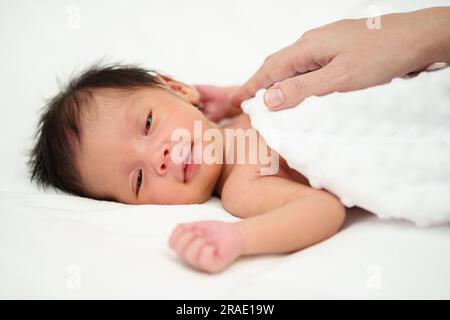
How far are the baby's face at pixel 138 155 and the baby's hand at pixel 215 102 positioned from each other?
53cm

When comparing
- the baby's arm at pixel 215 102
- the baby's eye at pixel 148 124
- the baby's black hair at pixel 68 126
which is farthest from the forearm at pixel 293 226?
the baby's arm at pixel 215 102

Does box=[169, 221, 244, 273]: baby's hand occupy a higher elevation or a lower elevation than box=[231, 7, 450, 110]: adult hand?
lower

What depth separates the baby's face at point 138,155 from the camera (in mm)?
1277

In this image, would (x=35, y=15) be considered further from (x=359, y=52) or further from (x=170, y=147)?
(x=359, y=52)

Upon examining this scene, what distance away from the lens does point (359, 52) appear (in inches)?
46.6

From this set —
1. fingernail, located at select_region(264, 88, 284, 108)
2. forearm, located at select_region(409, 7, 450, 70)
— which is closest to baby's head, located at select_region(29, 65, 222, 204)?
fingernail, located at select_region(264, 88, 284, 108)

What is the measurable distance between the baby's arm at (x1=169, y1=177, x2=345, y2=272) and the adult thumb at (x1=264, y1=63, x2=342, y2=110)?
0.23 meters

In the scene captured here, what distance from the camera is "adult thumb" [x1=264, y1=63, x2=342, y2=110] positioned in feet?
3.81

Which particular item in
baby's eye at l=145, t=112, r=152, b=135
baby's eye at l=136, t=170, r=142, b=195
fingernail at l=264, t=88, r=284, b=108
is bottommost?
baby's eye at l=136, t=170, r=142, b=195

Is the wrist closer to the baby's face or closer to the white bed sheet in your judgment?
the white bed sheet

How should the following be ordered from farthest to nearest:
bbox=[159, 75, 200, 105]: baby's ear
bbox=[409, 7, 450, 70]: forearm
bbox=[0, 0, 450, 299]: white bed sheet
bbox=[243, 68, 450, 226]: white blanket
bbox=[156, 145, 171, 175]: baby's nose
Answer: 1. bbox=[159, 75, 200, 105]: baby's ear
2. bbox=[156, 145, 171, 175]: baby's nose
3. bbox=[409, 7, 450, 70]: forearm
4. bbox=[243, 68, 450, 226]: white blanket
5. bbox=[0, 0, 450, 299]: white bed sheet

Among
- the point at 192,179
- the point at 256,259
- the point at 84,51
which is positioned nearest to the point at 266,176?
the point at 192,179

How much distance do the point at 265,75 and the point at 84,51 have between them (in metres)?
1.12

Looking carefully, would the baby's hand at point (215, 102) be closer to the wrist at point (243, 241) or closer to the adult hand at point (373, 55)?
the adult hand at point (373, 55)
